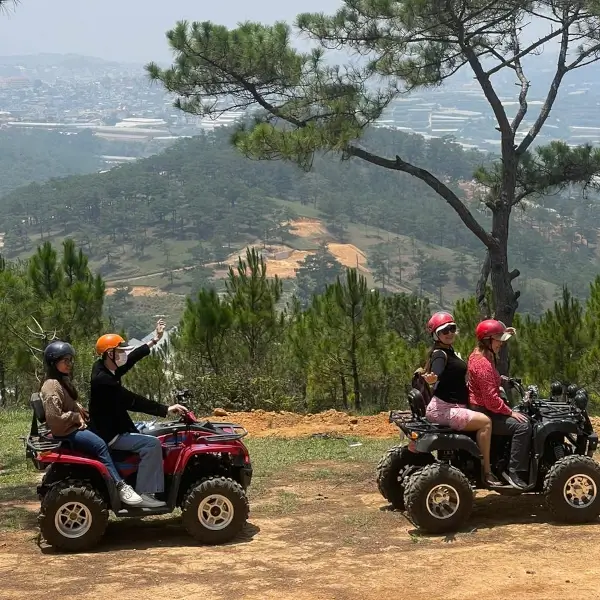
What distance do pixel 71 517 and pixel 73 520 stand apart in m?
0.03

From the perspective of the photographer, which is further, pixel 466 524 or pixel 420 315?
pixel 420 315

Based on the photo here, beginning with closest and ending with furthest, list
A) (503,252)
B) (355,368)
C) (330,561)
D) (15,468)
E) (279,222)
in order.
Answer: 1. (330,561)
2. (15,468)
3. (503,252)
4. (355,368)
5. (279,222)

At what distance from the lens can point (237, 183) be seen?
133 metres

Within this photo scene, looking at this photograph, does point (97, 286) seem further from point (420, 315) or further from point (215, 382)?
point (420, 315)

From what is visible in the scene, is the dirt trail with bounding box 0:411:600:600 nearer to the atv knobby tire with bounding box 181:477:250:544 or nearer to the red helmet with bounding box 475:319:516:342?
the atv knobby tire with bounding box 181:477:250:544

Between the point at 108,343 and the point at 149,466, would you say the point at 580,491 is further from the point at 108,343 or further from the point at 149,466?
the point at 108,343

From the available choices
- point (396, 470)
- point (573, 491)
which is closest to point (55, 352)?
point (396, 470)

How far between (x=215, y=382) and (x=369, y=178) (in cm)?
12460

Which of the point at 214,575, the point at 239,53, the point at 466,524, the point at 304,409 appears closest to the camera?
the point at 214,575

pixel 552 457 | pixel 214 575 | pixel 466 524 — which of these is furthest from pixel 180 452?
pixel 552 457

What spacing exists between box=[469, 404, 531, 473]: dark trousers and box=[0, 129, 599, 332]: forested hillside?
312 ft

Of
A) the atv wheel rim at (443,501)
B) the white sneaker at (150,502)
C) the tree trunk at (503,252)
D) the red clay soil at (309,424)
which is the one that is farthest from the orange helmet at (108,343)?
the tree trunk at (503,252)

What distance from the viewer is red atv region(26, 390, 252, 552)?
7500 mm

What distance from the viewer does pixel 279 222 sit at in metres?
126
